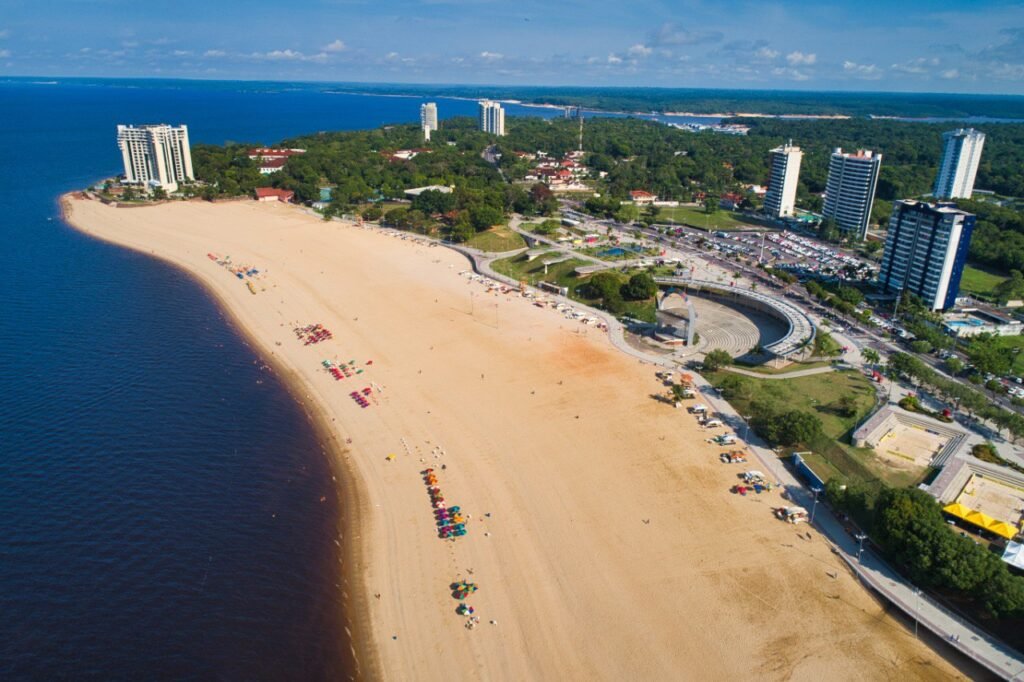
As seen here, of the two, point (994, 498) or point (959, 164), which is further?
Result: point (959, 164)

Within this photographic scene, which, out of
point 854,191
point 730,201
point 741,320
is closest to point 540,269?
point 741,320

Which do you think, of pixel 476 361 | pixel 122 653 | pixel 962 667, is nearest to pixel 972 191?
pixel 476 361

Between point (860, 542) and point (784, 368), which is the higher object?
point (784, 368)

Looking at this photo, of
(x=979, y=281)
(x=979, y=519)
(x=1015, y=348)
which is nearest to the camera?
(x=979, y=519)

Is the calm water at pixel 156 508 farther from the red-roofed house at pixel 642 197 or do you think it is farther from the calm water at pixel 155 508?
the red-roofed house at pixel 642 197

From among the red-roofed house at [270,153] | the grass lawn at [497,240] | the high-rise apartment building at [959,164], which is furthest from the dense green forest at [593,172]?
the high-rise apartment building at [959,164]

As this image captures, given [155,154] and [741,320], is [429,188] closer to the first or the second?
[155,154]

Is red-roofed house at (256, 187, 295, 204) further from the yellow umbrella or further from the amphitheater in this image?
the yellow umbrella

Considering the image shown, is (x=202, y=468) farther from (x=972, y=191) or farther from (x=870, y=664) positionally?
(x=972, y=191)
